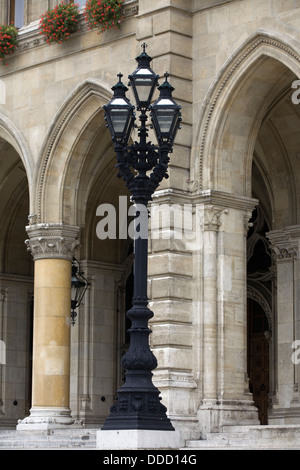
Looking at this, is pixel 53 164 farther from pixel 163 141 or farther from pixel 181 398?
pixel 163 141

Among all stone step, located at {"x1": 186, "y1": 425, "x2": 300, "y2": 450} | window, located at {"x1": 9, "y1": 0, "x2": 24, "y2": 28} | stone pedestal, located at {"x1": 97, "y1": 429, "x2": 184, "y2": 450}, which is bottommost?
stone pedestal, located at {"x1": 97, "y1": 429, "x2": 184, "y2": 450}

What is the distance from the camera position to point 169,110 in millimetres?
17453

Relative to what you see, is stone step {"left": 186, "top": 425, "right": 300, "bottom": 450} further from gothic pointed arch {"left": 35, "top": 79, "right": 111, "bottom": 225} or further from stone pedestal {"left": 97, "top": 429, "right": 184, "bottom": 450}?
gothic pointed arch {"left": 35, "top": 79, "right": 111, "bottom": 225}

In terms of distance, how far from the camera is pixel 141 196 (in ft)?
57.7

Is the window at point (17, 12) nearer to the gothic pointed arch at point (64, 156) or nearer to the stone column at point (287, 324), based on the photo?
the gothic pointed arch at point (64, 156)

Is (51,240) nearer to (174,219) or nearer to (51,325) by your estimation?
(51,325)

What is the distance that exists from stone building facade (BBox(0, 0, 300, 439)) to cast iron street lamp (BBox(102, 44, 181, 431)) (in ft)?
17.4

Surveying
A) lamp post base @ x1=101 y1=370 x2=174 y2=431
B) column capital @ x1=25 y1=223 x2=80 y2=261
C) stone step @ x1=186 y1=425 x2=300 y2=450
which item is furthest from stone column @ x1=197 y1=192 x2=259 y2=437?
lamp post base @ x1=101 y1=370 x2=174 y2=431

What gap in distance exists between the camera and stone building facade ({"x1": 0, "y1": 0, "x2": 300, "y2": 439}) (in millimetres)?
22969

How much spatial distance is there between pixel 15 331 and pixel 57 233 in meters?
6.85

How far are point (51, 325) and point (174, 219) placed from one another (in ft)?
14.1

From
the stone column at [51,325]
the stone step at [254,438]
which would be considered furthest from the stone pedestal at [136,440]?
the stone column at [51,325]

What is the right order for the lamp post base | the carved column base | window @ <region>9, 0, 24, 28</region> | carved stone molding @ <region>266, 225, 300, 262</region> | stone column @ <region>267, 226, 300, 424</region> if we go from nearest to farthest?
the lamp post base, the carved column base, stone column @ <region>267, 226, 300, 424</region>, carved stone molding @ <region>266, 225, 300, 262</region>, window @ <region>9, 0, 24, 28</region>

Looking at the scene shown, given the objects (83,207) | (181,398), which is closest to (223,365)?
(181,398)
